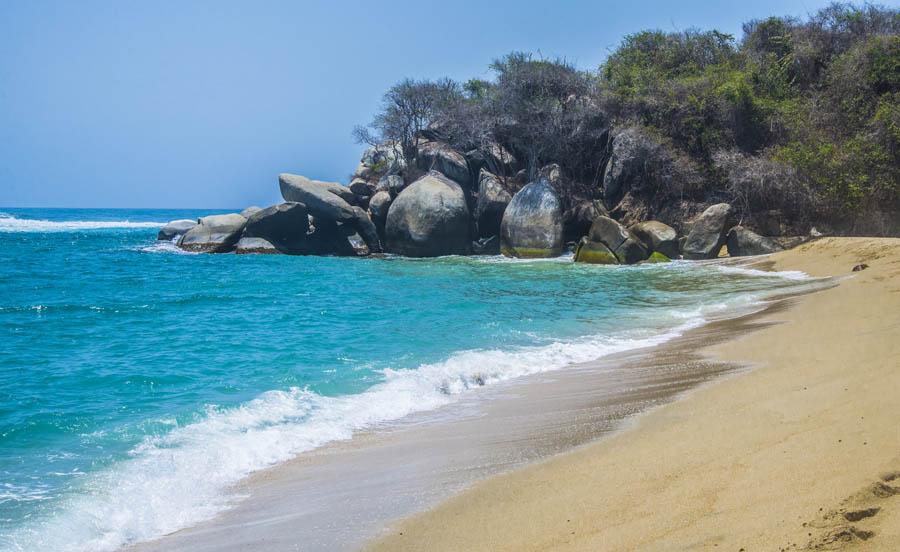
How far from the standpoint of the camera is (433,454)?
16.8ft

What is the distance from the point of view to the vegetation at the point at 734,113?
20.1 m

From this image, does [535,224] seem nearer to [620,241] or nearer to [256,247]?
[620,241]

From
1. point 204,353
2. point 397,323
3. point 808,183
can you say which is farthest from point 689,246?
point 204,353

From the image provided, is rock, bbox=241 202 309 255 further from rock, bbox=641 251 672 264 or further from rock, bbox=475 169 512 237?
rock, bbox=641 251 672 264

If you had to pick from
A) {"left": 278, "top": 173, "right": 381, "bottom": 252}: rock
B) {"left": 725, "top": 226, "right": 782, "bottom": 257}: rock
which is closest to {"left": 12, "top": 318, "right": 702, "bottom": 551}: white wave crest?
{"left": 725, "top": 226, "right": 782, "bottom": 257}: rock

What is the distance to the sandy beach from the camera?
2.81m

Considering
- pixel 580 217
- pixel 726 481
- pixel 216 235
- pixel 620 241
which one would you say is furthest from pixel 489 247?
pixel 726 481

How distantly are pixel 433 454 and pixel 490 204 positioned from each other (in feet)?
70.7

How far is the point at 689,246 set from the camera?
21.4m

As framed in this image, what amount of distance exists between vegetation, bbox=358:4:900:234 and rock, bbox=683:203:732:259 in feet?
4.43

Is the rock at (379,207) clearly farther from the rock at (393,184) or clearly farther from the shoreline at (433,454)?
the shoreline at (433,454)

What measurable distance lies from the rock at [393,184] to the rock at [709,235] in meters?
12.6

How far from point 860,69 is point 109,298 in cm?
2485

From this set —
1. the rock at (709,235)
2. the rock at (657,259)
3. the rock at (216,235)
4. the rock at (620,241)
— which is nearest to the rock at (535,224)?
the rock at (620,241)
